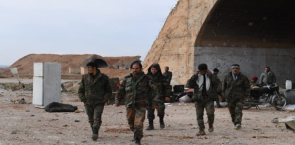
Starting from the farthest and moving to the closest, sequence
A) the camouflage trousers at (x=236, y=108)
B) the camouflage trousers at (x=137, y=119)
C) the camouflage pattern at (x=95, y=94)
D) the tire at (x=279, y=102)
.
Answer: the tire at (x=279, y=102), the camouflage trousers at (x=236, y=108), the camouflage pattern at (x=95, y=94), the camouflage trousers at (x=137, y=119)

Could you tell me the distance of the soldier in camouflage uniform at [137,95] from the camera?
24.4 feet

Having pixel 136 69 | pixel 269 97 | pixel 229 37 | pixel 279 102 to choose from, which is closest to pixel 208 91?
pixel 136 69

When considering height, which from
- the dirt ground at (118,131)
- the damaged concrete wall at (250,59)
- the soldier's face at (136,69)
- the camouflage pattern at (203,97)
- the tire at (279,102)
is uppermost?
the damaged concrete wall at (250,59)

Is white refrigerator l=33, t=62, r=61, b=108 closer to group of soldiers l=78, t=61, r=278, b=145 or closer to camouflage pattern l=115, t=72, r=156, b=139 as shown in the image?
group of soldiers l=78, t=61, r=278, b=145

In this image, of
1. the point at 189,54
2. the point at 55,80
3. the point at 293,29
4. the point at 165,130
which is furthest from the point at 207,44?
the point at 165,130

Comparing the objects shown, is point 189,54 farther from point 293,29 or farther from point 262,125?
point 262,125

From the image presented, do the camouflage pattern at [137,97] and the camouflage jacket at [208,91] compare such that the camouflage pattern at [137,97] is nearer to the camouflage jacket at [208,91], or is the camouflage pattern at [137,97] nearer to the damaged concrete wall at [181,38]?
the camouflage jacket at [208,91]

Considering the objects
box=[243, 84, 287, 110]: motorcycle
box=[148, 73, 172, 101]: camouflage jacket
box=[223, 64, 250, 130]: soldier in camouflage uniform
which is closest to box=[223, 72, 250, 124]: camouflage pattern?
box=[223, 64, 250, 130]: soldier in camouflage uniform

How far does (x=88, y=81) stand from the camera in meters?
8.08

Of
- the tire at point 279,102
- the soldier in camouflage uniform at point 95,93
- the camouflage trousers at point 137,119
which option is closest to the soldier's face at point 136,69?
the camouflage trousers at point 137,119

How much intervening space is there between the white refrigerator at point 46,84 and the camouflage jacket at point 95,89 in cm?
650

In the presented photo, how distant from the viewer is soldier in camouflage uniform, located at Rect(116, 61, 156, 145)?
7.43m

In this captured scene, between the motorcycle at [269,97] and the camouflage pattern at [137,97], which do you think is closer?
the camouflage pattern at [137,97]

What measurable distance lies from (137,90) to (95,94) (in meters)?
0.91
